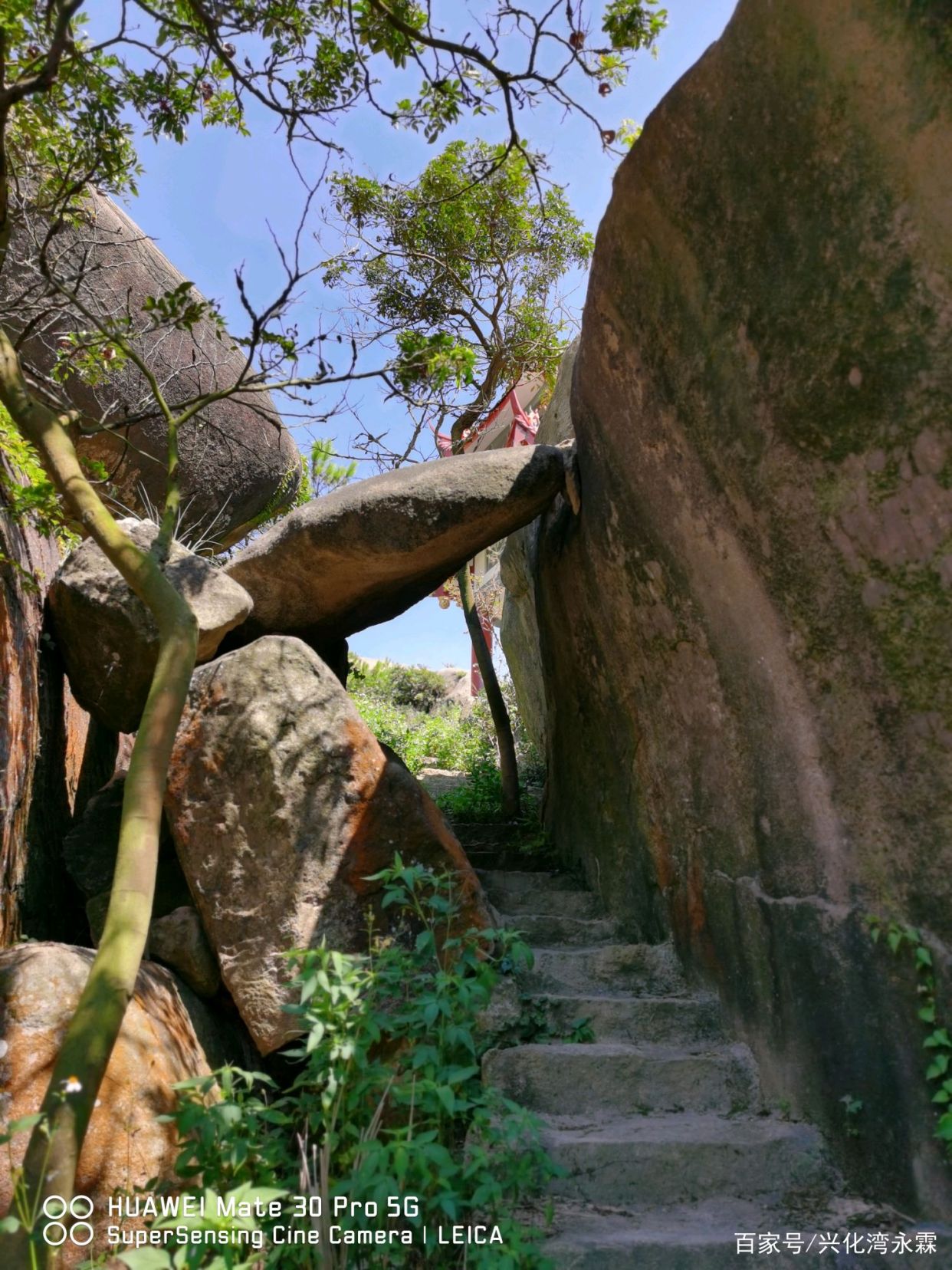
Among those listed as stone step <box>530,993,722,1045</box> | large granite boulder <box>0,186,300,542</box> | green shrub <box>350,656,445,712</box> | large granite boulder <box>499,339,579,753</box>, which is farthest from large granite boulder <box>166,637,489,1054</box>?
green shrub <box>350,656,445,712</box>

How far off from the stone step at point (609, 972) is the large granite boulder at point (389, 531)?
216cm

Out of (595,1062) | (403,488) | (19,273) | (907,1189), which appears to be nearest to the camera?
(907,1189)

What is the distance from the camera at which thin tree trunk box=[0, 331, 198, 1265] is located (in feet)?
7.02

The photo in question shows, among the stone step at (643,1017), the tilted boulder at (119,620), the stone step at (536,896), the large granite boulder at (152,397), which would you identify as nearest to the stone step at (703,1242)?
the stone step at (643,1017)

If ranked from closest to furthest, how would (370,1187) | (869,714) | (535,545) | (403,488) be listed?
(370,1187)
(869,714)
(403,488)
(535,545)

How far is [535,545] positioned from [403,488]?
1.18 metres

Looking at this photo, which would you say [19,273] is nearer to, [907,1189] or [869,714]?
[869,714]

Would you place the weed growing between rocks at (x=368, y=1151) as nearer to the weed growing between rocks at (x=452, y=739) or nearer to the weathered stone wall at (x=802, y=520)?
the weathered stone wall at (x=802, y=520)

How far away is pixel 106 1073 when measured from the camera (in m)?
2.91

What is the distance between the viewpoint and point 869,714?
2951 millimetres

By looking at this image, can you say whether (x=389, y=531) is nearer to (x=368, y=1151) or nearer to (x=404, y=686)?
(x=368, y=1151)

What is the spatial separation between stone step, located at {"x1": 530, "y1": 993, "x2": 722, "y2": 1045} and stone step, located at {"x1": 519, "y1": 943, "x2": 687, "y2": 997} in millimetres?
182

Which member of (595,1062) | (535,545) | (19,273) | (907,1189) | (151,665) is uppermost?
(19,273)

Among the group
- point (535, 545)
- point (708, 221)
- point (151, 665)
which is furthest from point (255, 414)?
point (708, 221)
